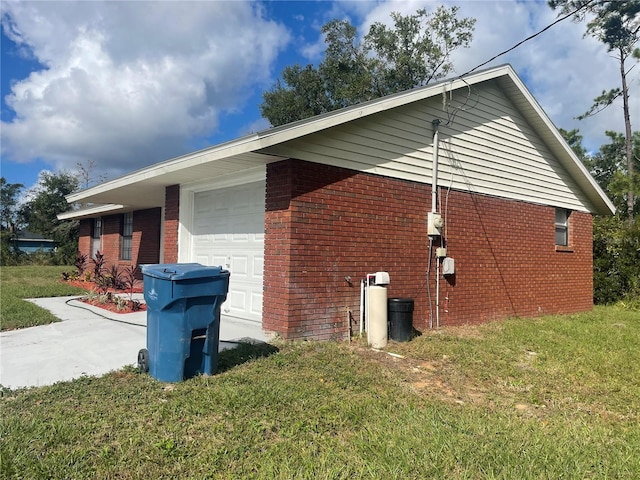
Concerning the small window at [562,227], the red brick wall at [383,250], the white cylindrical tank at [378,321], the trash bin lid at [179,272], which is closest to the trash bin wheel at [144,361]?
the trash bin lid at [179,272]

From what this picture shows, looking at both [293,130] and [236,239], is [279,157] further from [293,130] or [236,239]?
[236,239]

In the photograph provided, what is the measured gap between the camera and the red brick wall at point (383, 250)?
6.65m

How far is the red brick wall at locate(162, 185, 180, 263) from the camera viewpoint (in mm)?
9336

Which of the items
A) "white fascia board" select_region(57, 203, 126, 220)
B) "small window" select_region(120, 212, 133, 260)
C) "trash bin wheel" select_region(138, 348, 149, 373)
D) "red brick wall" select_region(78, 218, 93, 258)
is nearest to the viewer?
"trash bin wheel" select_region(138, 348, 149, 373)

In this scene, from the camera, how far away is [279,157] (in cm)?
657

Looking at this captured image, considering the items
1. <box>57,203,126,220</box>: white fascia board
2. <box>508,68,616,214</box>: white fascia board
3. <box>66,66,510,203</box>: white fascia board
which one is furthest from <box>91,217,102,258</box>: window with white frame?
<box>508,68,616,214</box>: white fascia board

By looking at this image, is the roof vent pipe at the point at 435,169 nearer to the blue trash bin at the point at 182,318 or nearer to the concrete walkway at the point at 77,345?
the concrete walkway at the point at 77,345

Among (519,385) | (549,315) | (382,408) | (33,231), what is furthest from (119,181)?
(33,231)

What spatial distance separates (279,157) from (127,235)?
38.7 feet

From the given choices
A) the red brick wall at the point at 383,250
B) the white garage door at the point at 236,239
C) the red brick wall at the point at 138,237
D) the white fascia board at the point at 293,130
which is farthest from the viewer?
the red brick wall at the point at 138,237

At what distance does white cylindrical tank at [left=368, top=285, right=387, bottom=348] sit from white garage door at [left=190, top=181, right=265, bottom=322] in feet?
6.63

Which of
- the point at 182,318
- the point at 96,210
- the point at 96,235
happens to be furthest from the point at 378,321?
the point at 96,235

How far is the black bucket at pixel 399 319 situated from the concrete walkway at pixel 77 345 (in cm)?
211

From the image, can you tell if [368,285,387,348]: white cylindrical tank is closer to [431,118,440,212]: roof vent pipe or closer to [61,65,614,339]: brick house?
[61,65,614,339]: brick house
